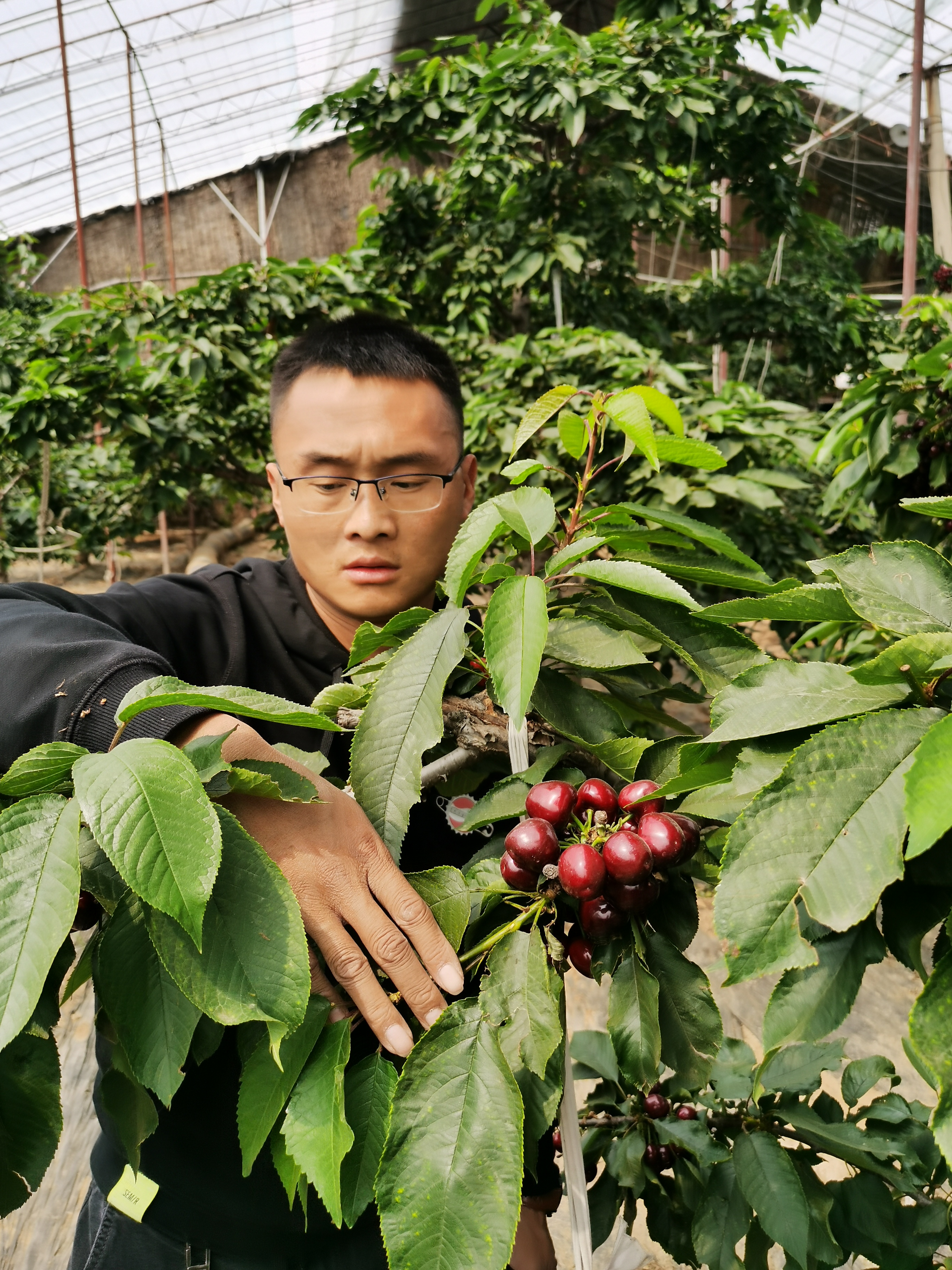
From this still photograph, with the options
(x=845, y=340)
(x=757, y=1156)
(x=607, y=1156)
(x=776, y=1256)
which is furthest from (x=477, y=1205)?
(x=845, y=340)

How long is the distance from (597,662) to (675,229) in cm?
429

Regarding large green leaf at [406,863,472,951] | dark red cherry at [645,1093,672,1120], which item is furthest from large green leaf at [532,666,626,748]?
dark red cherry at [645,1093,672,1120]

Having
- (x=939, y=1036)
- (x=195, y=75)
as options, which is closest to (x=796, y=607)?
(x=939, y=1036)

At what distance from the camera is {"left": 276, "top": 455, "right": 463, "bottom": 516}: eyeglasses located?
98 cm

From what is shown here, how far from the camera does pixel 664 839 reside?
476mm

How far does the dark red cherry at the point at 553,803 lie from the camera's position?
521mm

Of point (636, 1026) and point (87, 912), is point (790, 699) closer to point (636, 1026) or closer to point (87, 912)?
point (636, 1026)

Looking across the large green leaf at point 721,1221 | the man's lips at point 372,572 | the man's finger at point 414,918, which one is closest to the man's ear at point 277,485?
the man's lips at point 372,572

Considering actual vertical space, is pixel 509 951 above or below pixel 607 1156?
above

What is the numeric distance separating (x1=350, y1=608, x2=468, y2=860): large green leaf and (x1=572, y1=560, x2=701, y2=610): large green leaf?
94 millimetres

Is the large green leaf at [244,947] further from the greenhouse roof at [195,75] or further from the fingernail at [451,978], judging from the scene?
the greenhouse roof at [195,75]

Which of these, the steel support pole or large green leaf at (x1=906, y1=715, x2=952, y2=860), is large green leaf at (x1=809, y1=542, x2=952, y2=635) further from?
the steel support pole

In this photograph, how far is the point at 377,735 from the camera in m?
0.55

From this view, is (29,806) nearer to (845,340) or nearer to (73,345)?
(73,345)
